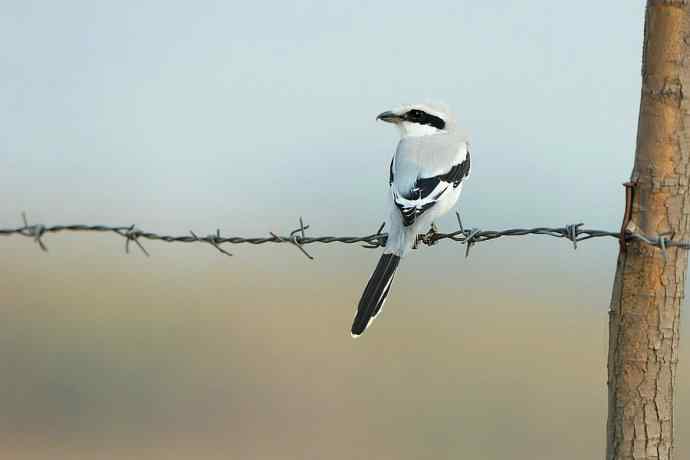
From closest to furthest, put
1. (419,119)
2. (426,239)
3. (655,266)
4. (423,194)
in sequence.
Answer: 1. (655,266)
2. (423,194)
3. (426,239)
4. (419,119)

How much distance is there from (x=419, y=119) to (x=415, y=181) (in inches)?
33.6

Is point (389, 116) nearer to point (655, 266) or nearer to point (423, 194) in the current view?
point (423, 194)

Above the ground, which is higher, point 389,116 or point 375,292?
point 389,116

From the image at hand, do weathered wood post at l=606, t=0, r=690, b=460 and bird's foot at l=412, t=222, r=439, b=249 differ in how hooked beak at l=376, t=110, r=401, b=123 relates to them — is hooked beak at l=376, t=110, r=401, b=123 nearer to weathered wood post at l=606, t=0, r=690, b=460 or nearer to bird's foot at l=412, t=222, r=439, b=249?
bird's foot at l=412, t=222, r=439, b=249

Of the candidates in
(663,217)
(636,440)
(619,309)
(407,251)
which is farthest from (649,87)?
(407,251)

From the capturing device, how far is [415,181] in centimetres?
476

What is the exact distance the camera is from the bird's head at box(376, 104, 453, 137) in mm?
5473

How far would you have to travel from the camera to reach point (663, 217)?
9.07 ft

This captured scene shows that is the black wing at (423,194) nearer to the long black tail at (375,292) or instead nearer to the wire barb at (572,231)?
the long black tail at (375,292)

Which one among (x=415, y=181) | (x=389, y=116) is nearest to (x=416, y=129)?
(x=389, y=116)

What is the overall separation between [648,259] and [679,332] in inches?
10.7

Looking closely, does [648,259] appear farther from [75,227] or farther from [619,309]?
[75,227]

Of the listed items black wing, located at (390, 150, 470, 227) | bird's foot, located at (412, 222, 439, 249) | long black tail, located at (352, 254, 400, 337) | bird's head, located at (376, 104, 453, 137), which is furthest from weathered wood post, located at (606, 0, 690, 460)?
bird's head, located at (376, 104, 453, 137)

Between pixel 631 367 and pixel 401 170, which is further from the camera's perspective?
pixel 401 170
